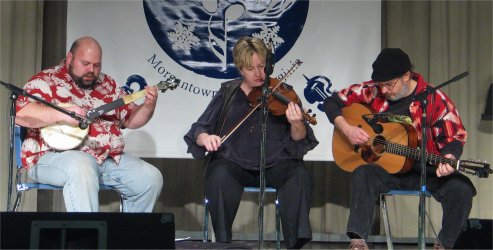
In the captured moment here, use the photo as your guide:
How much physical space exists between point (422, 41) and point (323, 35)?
2.52 ft

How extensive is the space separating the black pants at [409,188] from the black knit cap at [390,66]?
0.48m

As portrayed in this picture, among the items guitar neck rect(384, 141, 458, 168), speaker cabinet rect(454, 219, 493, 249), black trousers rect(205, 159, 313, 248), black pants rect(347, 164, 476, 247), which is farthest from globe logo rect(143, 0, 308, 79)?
speaker cabinet rect(454, 219, 493, 249)

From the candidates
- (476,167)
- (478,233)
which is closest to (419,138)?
(476,167)

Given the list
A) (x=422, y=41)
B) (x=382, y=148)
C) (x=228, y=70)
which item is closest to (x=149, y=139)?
(x=228, y=70)

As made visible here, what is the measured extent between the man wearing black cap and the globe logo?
0.84m

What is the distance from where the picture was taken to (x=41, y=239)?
9.68ft

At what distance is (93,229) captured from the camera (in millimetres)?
2963

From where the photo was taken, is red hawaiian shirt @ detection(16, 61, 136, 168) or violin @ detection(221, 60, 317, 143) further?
red hawaiian shirt @ detection(16, 61, 136, 168)

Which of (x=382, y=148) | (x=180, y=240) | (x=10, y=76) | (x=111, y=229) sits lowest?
(x=180, y=240)

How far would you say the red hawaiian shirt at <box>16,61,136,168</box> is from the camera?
422 cm

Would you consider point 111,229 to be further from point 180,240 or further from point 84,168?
point 180,240

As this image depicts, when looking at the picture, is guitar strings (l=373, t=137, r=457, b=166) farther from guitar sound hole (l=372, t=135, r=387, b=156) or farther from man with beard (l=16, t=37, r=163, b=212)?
man with beard (l=16, t=37, r=163, b=212)

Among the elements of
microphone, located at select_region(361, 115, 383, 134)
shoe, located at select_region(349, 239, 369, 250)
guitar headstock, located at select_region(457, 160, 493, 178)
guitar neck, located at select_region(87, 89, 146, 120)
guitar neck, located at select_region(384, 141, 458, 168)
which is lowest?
shoe, located at select_region(349, 239, 369, 250)

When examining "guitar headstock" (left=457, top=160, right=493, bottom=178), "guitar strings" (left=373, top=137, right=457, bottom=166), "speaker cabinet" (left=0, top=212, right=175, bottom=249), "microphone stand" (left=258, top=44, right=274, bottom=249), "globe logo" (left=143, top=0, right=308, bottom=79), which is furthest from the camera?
"globe logo" (left=143, top=0, right=308, bottom=79)
